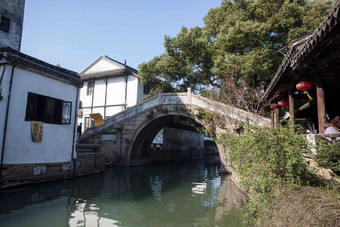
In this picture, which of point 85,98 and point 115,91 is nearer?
point 115,91

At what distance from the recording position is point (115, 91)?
747 inches

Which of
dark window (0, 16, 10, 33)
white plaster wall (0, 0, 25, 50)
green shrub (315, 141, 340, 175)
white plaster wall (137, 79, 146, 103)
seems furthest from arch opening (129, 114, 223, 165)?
dark window (0, 16, 10, 33)

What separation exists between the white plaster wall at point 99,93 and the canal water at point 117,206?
1177 cm

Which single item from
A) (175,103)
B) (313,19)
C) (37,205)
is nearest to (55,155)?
(37,205)

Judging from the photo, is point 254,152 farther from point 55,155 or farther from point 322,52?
point 55,155

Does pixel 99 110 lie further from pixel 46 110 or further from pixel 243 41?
pixel 243 41

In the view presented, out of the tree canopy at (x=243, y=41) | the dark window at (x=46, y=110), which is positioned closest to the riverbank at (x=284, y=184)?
the tree canopy at (x=243, y=41)

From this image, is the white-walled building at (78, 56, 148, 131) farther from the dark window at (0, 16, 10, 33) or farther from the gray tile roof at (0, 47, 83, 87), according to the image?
the gray tile roof at (0, 47, 83, 87)

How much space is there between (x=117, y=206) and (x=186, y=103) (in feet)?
26.3

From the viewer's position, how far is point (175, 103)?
13.2 metres

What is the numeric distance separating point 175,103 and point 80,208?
8598 millimetres

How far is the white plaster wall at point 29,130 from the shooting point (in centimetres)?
746

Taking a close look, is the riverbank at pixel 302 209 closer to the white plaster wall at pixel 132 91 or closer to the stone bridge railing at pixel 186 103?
the stone bridge railing at pixel 186 103

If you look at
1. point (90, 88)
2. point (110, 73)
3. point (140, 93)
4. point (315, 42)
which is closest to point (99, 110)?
point (90, 88)
